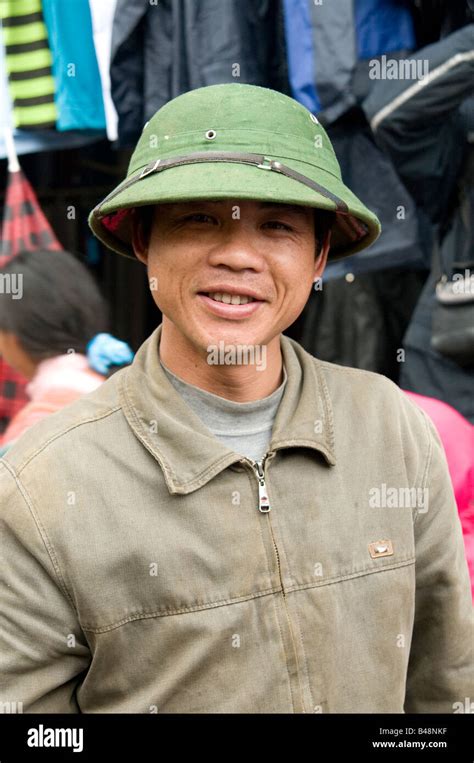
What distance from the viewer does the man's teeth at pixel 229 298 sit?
1.71 metres

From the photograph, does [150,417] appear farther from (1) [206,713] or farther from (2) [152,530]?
(1) [206,713]

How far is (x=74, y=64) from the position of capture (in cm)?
371

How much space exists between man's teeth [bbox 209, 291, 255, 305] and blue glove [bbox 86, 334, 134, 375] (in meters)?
1.65

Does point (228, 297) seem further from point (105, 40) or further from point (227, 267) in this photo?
point (105, 40)

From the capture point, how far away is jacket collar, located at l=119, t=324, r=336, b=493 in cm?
168

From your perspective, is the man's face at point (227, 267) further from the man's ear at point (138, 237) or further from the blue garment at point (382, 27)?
the blue garment at point (382, 27)

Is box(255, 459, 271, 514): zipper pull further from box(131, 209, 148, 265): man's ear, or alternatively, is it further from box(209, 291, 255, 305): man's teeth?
box(131, 209, 148, 265): man's ear

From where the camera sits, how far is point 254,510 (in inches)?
66.8

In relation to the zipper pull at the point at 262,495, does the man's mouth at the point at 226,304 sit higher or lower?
higher

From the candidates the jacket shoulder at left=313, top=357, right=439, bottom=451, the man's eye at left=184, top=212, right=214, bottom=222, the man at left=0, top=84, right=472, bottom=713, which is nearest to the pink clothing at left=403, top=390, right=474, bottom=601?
the jacket shoulder at left=313, top=357, right=439, bottom=451

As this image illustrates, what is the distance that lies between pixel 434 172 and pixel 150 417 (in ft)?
6.72

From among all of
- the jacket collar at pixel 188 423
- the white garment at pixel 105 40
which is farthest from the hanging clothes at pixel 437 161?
the jacket collar at pixel 188 423

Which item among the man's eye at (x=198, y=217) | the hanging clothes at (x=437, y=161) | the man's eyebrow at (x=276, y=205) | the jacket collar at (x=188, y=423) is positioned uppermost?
the hanging clothes at (x=437, y=161)
